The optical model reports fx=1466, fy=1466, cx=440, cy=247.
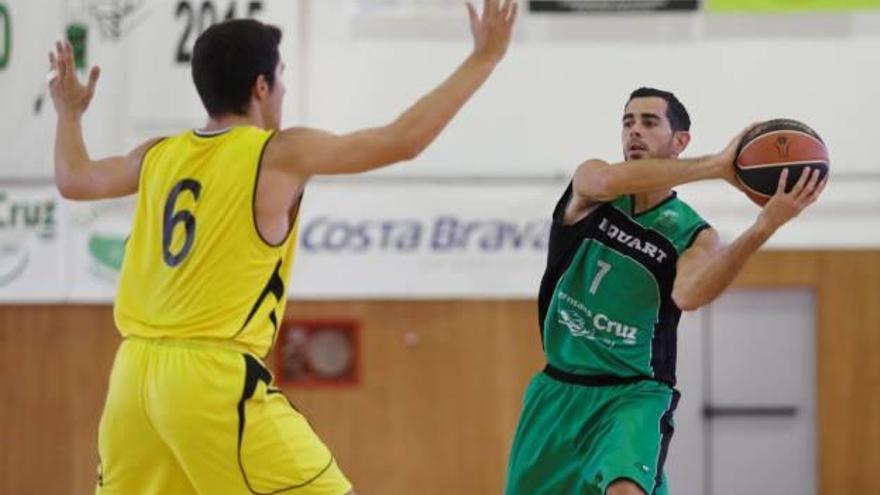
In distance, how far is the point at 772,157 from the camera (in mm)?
5250

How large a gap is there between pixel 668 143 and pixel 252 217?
2.09 metres

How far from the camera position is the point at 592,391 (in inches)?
227

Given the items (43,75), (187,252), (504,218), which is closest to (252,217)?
(187,252)

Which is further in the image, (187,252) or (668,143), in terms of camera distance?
(668,143)

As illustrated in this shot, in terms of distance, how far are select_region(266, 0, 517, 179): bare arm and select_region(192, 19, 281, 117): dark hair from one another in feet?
0.94

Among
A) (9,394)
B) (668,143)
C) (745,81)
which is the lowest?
(9,394)

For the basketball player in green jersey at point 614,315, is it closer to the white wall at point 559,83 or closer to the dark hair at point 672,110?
the dark hair at point 672,110

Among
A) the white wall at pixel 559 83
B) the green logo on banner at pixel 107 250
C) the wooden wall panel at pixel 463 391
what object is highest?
the white wall at pixel 559 83

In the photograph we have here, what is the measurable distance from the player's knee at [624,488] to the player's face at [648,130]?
1.32 m

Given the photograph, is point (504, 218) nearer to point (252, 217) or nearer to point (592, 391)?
point (592, 391)

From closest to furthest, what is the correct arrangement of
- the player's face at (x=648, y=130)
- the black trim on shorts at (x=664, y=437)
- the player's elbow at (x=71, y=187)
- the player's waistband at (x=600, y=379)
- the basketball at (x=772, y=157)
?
1. the player's elbow at (x=71, y=187)
2. the basketball at (x=772, y=157)
3. the black trim on shorts at (x=664, y=437)
4. the player's waistband at (x=600, y=379)
5. the player's face at (x=648, y=130)

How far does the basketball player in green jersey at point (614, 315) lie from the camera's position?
5.63m

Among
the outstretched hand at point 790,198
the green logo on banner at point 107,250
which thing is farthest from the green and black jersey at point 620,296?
the green logo on banner at point 107,250

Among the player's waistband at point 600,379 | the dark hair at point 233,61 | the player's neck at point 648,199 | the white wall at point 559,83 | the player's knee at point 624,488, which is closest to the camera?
the dark hair at point 233,61
